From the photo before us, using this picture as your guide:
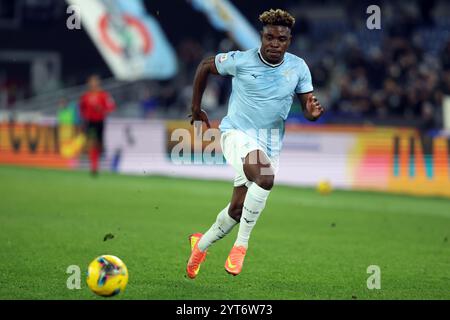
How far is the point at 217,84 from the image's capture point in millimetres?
28062

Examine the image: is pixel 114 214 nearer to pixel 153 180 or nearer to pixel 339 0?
pixel 153 180

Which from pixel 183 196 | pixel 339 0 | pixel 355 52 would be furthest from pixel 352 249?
pixel 339 0

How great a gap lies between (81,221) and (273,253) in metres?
3.54

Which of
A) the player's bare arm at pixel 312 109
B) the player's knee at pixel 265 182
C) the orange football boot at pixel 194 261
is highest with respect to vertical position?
the player's bare arm at pixel 312 109

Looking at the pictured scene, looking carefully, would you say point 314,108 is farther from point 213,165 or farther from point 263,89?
point 213,165

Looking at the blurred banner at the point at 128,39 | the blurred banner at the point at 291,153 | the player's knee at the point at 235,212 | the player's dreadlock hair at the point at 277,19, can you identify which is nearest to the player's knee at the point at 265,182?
the player's knee at the point at 235,212

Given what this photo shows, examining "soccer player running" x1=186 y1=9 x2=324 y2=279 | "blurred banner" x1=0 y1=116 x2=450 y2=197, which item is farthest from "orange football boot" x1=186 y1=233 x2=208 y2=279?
"blurred banner" x1=0 y1=116 x2=450 y2=197

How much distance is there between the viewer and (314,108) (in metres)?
7.89

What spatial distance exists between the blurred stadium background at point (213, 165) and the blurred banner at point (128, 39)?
47 mm

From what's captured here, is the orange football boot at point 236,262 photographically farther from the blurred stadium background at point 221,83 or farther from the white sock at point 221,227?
the blurred stadium background at point 221,83

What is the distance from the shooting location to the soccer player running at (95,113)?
21250 mm

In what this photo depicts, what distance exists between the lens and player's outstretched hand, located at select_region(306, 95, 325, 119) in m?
7.85

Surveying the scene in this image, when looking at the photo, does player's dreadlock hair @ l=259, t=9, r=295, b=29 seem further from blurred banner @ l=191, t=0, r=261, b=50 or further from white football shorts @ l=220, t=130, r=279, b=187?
blurred banner @ l=191, t=0, r=261, b=50

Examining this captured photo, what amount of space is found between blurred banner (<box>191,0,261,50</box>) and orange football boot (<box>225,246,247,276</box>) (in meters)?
20.1
